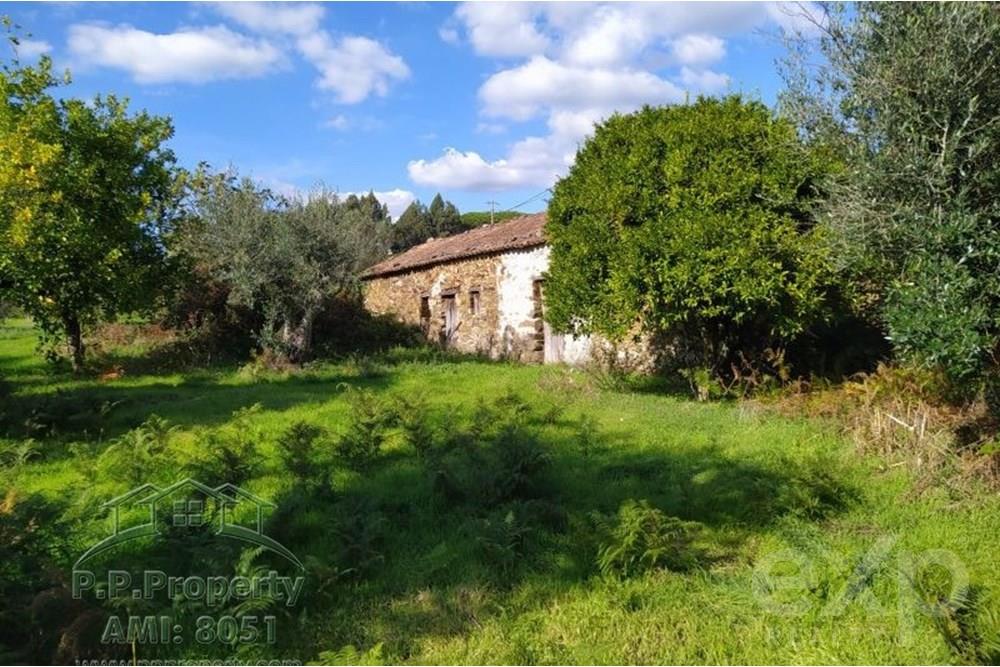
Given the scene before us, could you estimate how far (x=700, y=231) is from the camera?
921 cm

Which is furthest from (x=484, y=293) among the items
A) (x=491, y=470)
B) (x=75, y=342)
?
(x=491, y=470)

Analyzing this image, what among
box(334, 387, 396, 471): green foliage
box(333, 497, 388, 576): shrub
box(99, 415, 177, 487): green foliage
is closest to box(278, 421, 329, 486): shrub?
box(334, 387, 396, 471): green foliage

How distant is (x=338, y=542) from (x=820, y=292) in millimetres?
7120

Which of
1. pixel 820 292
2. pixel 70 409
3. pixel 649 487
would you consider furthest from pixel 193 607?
pixel 820 292

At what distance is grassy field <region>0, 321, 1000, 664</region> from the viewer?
3.92m

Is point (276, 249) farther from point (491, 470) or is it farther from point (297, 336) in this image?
point (491, 470)

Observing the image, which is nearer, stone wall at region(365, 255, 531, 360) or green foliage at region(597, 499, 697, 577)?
green foliage at region(597, 499, 697, 577)

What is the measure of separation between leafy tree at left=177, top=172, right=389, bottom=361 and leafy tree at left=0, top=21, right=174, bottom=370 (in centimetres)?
112

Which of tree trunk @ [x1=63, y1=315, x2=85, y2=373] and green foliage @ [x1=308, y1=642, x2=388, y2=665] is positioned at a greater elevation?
tree trunk @ [x1=63, y1=315, x2=85, y2=373]

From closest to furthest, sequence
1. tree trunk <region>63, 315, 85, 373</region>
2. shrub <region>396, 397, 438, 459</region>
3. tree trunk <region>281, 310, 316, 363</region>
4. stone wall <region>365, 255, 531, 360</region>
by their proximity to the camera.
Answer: shrub <region>396, 397, 438, 459</region> → tree trunk <region>63, 315, 85, 373</region> → tree trunk <region>281, 310, 316, 363</region> → stone wall <region>365, 255, 531, 360</region>

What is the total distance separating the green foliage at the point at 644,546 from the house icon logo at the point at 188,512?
2106 mm

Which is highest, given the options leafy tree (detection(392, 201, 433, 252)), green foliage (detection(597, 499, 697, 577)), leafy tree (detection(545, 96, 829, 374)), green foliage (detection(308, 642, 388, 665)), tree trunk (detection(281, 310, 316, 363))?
leafy tree (detection(392, 201, 433, 252))

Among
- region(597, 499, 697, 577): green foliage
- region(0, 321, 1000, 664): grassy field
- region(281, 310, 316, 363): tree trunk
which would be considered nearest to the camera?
region(0, 321, 1000, 664): grassy field

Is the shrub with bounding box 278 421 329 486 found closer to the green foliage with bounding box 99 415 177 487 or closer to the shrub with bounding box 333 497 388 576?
the shrub with bounding box 333 497 388 576
